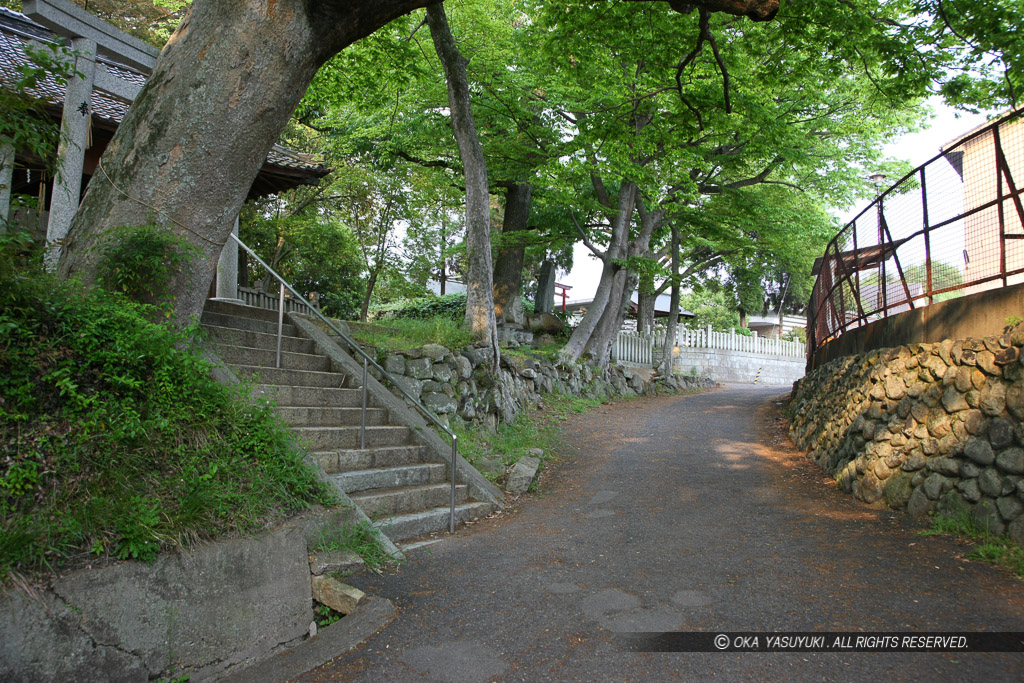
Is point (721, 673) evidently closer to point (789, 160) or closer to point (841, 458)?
point (841, 458)

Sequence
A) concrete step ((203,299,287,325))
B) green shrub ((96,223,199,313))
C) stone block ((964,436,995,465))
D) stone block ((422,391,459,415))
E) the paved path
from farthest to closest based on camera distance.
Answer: stone block ((422,391,459,415))
concrete step ((203,299,287,325))
stone block ((964,436,995,465))
green shrub ((96,223,199,313))
the paved path

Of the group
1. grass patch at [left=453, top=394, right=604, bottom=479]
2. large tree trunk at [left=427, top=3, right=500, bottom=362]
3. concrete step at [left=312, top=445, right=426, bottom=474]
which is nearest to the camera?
concrete step at [left=312, top=445, right=426, bottom=474]

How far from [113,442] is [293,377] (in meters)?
3.06

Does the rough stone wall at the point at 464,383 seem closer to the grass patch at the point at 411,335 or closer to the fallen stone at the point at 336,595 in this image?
the grass patch at the point at 411,335

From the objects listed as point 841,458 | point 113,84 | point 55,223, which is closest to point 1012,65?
point 841,458

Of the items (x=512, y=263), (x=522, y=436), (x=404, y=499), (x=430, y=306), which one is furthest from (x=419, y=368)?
(x=430, y=306)

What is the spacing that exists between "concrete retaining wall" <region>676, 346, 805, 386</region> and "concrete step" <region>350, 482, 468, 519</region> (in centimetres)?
1855

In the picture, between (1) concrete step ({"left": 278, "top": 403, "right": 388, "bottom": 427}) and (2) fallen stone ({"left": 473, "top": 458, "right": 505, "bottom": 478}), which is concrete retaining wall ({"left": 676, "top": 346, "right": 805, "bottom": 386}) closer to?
(2) fallen stone ({"left": 473, "top": 458, "right": 505, "bottom": 478})

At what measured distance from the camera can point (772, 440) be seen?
10.5m

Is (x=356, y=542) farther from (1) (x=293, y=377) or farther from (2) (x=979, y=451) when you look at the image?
(2) (x=979, y=451)

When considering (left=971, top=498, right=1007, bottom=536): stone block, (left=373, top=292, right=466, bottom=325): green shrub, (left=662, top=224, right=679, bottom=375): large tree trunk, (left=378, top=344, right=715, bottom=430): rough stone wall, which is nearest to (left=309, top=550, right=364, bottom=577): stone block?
(left=378, top=344, right=715, bottom=430): rough stone wall

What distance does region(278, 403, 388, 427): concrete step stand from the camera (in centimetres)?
590

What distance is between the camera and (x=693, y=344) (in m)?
24.2

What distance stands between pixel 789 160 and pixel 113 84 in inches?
538
